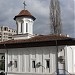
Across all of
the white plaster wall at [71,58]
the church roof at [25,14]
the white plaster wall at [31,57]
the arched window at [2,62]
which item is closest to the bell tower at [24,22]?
the church roof at [25,14]

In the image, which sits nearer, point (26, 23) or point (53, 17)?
point (26, 23)

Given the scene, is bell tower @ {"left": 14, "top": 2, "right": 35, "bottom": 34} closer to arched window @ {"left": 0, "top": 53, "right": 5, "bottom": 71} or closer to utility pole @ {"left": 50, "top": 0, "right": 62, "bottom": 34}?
arched window @ {"left": 0, "top": 53, "right": 5, "bottom": 71}

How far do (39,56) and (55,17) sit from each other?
19.7 m

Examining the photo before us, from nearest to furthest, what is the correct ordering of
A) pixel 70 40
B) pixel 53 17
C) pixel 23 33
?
pixel 70 40
pixel 23 33
pixel 53 17

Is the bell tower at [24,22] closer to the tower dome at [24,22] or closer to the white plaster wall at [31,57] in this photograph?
the tower dome at [24,22]

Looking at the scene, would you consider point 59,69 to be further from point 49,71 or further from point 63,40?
point 63,40

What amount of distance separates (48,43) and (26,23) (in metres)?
8.82

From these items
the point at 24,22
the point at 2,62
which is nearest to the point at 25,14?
the point at 24,22

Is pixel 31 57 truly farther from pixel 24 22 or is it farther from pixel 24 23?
pixel 24 22

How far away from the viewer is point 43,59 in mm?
29266

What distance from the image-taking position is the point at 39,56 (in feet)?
97.1

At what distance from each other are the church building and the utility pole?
53.2 feet

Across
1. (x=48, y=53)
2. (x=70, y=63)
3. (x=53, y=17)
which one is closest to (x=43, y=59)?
(x=48, y=53)

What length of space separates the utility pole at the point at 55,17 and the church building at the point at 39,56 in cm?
1622
